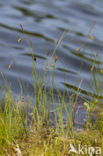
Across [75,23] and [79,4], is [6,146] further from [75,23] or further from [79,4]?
[79,4]

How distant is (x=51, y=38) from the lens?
6656 millimetres

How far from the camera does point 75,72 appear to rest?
5316mm

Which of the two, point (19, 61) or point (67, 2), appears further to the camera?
point (67, 2)

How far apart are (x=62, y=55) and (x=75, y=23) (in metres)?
2.01

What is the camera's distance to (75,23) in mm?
7711

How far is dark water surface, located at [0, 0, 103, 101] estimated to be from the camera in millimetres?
4945

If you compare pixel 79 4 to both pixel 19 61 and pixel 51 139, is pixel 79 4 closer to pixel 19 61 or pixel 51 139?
pixel 19 61

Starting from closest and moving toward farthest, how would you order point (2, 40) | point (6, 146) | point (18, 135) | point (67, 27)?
point (6, 146) < point (18, 135) < point (2, 40) < point (67, 27)

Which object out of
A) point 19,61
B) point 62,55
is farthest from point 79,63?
point 19,61

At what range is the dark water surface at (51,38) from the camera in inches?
195

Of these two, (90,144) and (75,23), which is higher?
(90,144)

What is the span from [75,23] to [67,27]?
21.7 inches

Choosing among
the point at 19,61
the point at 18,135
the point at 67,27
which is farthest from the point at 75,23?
the point at 18,135

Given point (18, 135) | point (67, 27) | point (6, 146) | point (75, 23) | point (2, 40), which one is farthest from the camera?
point (75, 23)
